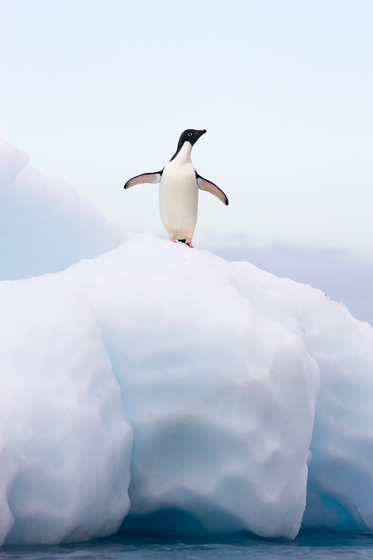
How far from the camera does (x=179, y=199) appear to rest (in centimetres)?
539

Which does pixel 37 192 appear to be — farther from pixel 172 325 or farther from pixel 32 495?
pixel 32 495

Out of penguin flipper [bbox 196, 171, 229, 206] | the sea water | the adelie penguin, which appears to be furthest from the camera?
penguin flipper [bbox 196, 171, 229, 206]

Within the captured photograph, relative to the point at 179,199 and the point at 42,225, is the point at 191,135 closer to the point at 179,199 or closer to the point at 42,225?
the point at 179,199

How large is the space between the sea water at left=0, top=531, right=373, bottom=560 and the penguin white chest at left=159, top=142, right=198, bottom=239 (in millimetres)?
2962

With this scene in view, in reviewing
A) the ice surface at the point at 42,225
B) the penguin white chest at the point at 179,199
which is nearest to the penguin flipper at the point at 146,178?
the penguin white chest at the point at 179,199

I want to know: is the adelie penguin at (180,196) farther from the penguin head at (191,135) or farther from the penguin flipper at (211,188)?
the penguin flipper at (211,188)

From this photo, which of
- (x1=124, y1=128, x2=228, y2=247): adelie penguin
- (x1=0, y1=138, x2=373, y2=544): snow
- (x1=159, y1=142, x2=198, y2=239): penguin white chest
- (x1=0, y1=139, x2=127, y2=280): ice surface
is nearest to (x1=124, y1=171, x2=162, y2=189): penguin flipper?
(x1=124, y1=128, x2=228, y2=247): adelie penguin

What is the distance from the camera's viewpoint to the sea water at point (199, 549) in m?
2.52

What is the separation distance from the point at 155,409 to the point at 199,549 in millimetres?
695

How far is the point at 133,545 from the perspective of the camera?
2.84 metres

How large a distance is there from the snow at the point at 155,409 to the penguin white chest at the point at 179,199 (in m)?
1.77

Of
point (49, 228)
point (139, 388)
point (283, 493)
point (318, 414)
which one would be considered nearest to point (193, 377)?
point (139, 388)

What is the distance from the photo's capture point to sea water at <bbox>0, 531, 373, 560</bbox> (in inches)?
99.3

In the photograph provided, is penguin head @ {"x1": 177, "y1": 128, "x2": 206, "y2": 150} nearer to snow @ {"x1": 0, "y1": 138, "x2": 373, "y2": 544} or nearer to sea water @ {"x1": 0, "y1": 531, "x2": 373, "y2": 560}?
snow @ {"x1": 0, "y1": 138, "x2": 373, "y2": 544}
